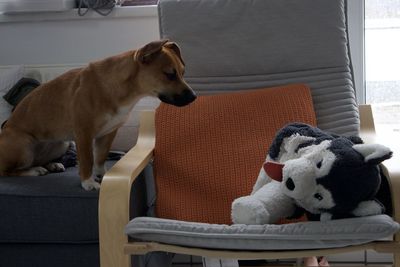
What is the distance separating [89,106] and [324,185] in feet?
2.55

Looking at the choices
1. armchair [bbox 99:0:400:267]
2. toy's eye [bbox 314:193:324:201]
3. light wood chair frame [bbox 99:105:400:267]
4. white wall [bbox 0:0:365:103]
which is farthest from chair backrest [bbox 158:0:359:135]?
toy's eye [bbox 314:193:324:201]

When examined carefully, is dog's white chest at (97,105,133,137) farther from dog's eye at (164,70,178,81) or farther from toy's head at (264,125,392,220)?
toy's head at (264,125,392,220)

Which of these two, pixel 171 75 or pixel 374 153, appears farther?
pixel 171 75

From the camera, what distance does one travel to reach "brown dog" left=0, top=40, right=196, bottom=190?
65.4 inches

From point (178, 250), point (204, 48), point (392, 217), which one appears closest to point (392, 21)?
point (204, 48)

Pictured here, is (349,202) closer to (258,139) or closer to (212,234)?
(212,234)

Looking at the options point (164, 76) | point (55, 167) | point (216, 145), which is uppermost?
point (164, 76)

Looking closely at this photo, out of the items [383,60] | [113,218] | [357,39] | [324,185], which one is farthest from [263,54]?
[113,218]

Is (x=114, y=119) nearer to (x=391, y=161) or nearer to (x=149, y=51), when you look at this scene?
(x=149, y=51)

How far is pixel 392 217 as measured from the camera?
53.5 inches

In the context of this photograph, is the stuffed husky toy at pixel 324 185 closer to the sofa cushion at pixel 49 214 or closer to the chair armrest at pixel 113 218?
the chair armrest at pixel 113 218

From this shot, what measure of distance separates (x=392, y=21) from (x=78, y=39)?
1282mm

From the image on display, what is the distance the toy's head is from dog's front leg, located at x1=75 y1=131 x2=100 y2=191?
63 centimetres

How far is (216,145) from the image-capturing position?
69.3 inches
